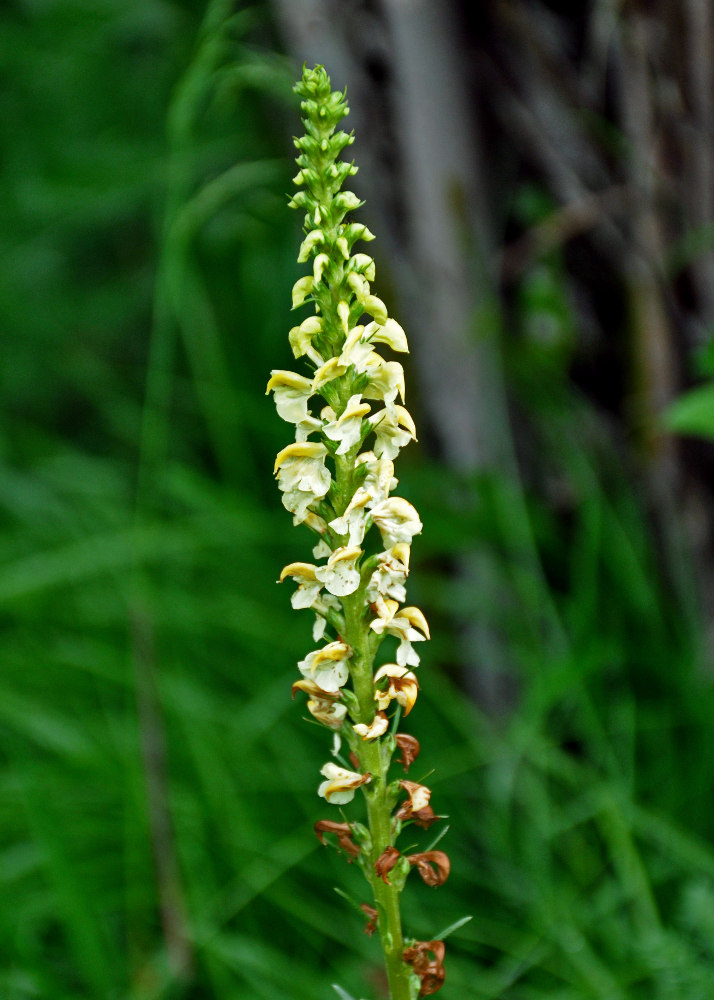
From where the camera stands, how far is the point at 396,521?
0.91m

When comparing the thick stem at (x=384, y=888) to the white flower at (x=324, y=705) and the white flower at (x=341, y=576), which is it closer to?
the white flower at (x=324, y=705)

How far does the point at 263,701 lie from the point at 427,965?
1552mm

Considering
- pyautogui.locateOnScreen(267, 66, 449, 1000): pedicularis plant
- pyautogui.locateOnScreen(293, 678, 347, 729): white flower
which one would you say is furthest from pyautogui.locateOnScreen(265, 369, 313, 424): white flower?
pyautogui.locateOnScreen(293, 678, 347, 729): white flower

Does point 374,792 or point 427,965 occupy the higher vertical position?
point 374,792

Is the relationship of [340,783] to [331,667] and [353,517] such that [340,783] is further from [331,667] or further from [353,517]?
[353,517]

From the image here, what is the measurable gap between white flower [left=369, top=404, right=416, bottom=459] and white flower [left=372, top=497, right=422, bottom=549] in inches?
2.0

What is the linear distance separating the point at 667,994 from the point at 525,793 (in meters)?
0.66

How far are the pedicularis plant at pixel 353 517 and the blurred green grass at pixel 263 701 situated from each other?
90 centimetres

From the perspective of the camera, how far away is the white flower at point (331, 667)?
0.85 m

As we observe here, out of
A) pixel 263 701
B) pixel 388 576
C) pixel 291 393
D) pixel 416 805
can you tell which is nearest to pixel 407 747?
pixel 416 805

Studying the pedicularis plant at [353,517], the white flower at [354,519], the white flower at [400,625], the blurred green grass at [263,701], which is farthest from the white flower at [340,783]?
the blurred green grass at [263,701]

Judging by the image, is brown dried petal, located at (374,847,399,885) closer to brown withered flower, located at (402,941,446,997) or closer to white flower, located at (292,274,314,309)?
brown withered flower, located at (402,941,446,997)

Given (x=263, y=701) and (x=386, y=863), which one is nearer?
(x=386, y=863)

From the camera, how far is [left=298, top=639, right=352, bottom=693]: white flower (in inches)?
33.3
